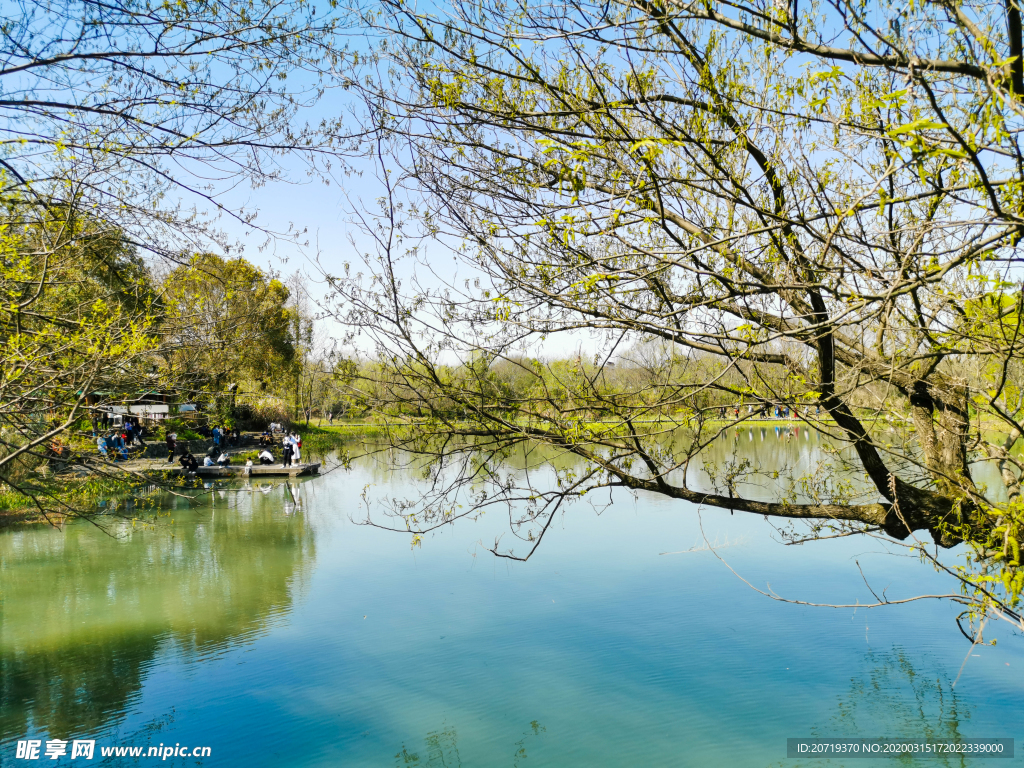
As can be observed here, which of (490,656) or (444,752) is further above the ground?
(490,656)

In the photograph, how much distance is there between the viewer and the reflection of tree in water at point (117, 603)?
6.14 m

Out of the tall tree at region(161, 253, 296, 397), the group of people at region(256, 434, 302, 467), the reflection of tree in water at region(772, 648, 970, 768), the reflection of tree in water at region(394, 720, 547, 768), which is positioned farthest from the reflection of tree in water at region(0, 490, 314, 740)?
the reflection of tree in water at region(772, 648, 970, 768)

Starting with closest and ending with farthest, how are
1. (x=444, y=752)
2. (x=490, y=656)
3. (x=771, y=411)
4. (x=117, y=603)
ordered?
(x=771, y=411), (x=444, y=752), (x=490, y=656), (x=117, y=603)

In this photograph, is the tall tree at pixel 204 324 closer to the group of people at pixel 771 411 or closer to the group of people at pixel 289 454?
the group of people at pixel 771 411

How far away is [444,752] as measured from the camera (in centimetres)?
520

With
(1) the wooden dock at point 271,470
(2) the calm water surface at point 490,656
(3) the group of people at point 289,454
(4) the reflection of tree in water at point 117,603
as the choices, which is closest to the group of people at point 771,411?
(2) the calm water surface at point 490,656

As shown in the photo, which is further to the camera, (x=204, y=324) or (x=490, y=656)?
(x=490, y=656)

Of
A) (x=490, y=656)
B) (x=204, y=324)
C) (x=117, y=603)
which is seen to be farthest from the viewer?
(x=117, y=603)

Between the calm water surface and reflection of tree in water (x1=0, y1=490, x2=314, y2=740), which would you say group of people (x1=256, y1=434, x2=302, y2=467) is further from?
the calm water surface

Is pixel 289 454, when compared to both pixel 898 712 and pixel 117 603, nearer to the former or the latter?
pixel 117 603

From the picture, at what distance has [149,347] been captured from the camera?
4625 mm

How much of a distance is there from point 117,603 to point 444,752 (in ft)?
19.2

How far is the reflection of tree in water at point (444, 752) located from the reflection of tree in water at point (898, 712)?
188 centimetres

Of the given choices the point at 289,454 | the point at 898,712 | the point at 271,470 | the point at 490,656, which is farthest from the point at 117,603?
the point at 289,454
